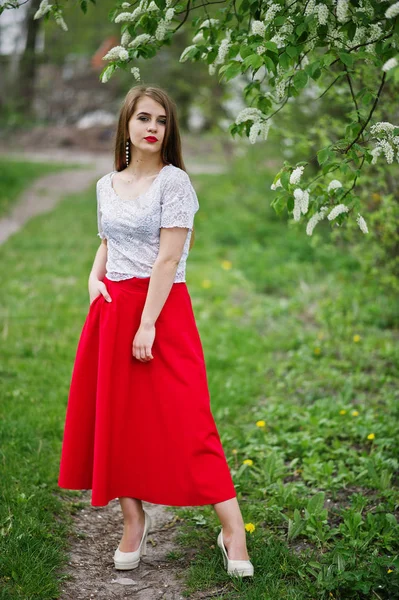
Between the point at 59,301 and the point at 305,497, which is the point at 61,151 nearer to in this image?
the point at 59,301

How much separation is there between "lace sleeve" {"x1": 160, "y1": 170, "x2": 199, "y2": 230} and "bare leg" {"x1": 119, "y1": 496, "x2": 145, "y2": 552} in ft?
3.94

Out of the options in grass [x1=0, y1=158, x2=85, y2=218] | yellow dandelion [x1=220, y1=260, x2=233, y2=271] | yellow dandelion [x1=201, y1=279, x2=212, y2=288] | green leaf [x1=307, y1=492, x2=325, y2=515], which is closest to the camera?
green leaf [x1=307, y1=492, x2=325, y2=515]

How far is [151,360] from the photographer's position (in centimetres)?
286

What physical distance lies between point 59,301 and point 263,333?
2.07m

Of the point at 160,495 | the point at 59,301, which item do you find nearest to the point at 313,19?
the point at 160,495

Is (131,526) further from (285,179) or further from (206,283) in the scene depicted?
(206,283)

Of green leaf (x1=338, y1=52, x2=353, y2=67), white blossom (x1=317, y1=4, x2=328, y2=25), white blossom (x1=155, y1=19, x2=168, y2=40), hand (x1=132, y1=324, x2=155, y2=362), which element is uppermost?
white blossom (x1=155, y1=19, x2=168, y2=40)

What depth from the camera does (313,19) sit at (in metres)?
2.50

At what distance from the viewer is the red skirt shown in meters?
2.85

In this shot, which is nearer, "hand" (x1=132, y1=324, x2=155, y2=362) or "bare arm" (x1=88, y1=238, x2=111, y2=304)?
"hand" (x1=132, y1=324, x2=155, y2=362)

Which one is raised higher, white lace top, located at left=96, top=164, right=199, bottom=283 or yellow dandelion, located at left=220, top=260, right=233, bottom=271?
white lace top, located at left=96, top=164, right=199, bottom=283

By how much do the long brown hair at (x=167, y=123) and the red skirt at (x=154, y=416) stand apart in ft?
1.81

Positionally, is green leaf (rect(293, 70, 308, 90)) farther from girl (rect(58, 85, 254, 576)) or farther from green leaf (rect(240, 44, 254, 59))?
girl (rect(58, 85, 254, 576))

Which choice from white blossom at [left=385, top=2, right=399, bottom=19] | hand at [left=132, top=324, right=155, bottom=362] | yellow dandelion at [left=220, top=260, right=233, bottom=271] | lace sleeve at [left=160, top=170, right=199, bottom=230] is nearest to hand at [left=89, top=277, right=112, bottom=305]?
hand at [left=132, top=324, right=155, bottom=362]
